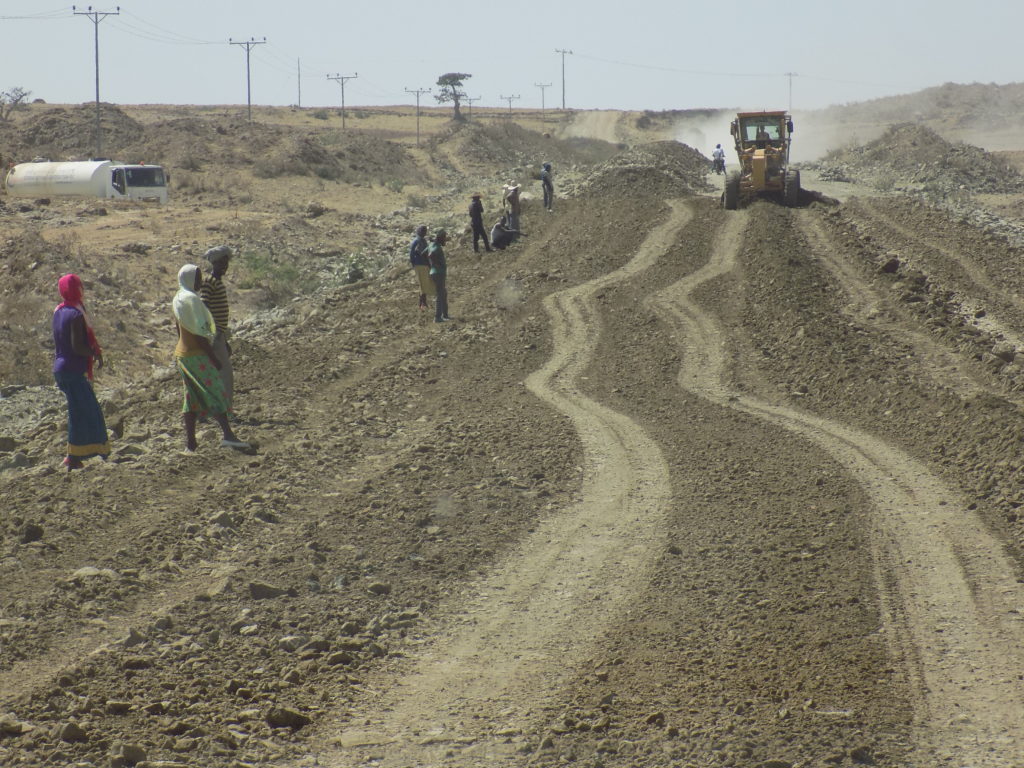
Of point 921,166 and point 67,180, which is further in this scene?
point 921,166

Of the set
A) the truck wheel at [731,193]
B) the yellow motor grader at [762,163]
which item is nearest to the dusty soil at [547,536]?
the truck wheel at [731,193]

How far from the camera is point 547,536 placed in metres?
7.55

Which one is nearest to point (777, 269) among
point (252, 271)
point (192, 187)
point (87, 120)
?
point (252, 271)

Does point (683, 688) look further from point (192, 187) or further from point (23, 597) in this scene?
point (192, 187)

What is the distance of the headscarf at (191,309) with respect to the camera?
29.5ft

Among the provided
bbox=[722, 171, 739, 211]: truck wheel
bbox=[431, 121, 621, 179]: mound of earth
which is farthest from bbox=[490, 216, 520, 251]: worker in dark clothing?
bbox=[431, 121, 621, 179]: mound of earth

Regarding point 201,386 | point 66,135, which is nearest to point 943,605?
point 201,386

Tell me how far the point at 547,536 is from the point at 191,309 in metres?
3.61

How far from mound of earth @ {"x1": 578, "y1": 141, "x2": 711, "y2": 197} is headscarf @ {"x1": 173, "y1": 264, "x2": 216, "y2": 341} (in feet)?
70.7

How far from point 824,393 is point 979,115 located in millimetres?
97629

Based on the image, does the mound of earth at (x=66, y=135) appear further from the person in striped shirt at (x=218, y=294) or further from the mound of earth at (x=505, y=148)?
the person in striped shirt at (x=218, y=294)

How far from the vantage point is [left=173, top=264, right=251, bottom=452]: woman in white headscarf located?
29.6ft

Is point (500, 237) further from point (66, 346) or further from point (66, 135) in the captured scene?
point (66, 135)

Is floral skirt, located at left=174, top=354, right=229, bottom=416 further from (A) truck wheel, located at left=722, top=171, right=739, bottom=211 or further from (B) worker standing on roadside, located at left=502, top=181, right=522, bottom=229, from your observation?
(A) truck wheel, located at left=722, top=171, right=739, bottom=211
